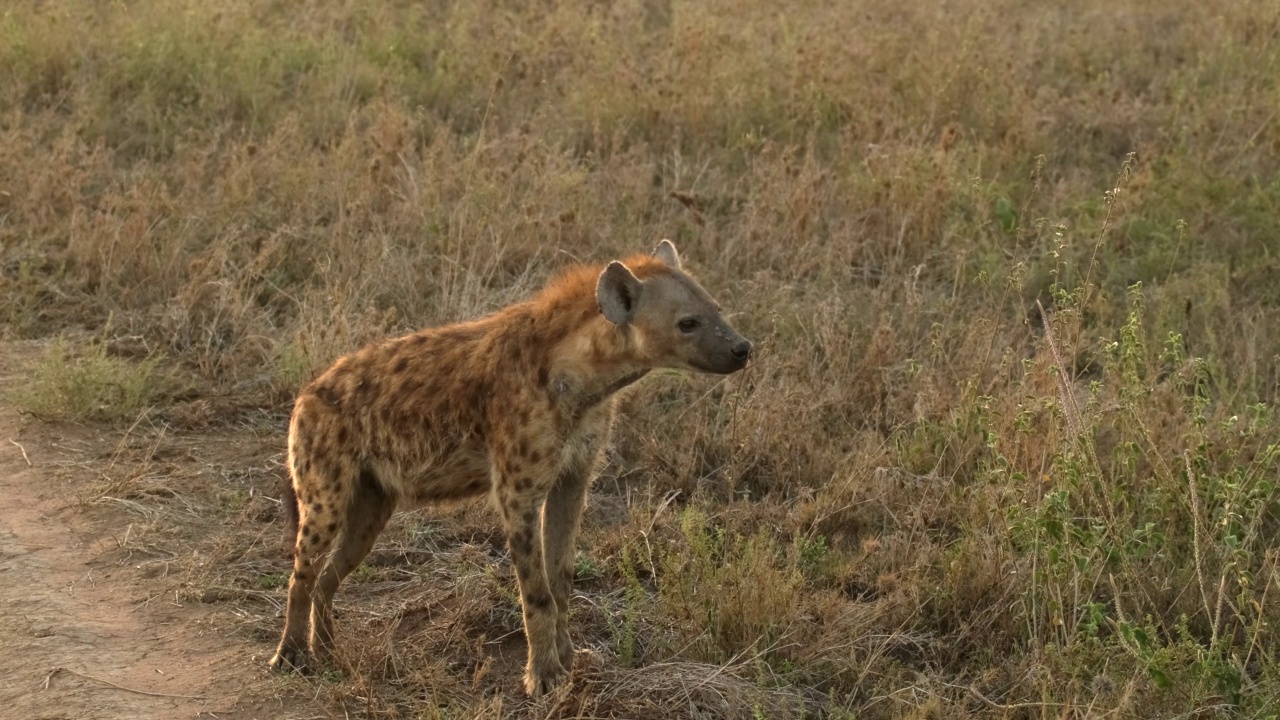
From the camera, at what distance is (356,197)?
760cm

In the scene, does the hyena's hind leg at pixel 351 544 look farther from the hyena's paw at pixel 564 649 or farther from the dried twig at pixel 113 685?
the hyena's paw at pixel 564 649

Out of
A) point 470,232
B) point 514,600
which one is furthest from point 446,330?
point 470,232

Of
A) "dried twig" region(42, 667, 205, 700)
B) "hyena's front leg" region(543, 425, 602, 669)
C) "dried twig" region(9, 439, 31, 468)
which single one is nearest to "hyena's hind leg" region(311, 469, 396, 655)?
"dried twig" region(42, 667, 205, 700)

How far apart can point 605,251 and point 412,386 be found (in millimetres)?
2869

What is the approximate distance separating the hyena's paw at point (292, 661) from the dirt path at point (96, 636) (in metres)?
0.04

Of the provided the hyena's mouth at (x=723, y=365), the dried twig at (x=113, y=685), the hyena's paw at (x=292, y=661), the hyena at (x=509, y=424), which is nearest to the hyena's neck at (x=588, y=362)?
the hyena at (x=509, y=424)

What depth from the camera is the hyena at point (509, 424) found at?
4.43 metres

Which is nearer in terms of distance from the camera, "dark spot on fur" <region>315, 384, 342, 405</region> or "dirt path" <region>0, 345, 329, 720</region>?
"dirt path" <region>0, 345, 329, 720</region>

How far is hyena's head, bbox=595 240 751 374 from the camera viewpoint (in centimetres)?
444

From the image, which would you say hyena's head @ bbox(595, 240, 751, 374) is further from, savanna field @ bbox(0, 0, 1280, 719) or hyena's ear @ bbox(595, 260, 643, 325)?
savanna field @ bbox(0, 0, 1280, 719)

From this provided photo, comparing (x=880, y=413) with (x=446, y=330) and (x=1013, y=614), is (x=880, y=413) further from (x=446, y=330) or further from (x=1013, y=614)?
(x=446, y=330)

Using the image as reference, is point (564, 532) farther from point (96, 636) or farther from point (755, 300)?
point (755, 300)

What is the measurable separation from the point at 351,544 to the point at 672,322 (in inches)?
44.1

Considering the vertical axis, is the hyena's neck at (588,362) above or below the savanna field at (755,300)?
above
